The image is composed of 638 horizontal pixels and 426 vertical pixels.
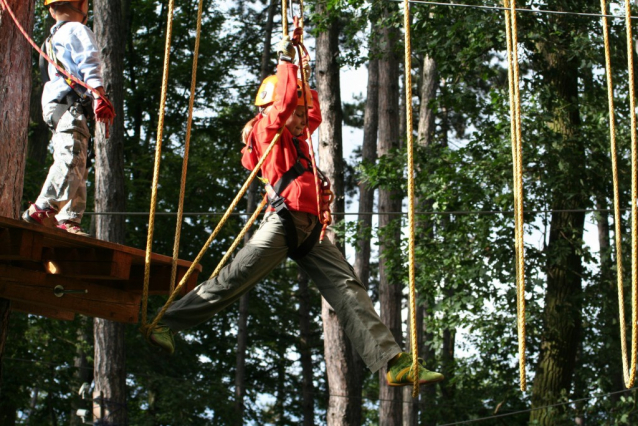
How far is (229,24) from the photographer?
20234mm

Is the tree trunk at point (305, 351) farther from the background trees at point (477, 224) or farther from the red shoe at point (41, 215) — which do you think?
the red shoe at point (41, 215)

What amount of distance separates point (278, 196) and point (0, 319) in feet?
5.47

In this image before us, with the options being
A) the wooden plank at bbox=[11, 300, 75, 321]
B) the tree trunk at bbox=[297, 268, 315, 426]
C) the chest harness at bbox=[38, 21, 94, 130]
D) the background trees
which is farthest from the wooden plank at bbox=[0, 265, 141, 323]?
the tree trunk at bbox=[297, 268, 315, 426]

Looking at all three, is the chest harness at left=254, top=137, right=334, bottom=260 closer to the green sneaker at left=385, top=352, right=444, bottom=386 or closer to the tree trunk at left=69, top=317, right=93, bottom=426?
the green sneaker at left=385, top=352, right=444, bottom=386

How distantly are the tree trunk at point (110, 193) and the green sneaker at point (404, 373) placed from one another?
6.37 m

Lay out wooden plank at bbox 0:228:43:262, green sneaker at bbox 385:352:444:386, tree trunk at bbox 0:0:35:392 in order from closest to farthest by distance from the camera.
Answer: wooden plank at bbox 0:228:43:262, green sneaker at bbox 385:352:444:386, tree trunk at bbox 0:0:35:392

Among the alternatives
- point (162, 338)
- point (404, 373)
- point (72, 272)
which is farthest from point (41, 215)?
point (404, 373)

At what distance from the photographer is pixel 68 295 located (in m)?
4.86

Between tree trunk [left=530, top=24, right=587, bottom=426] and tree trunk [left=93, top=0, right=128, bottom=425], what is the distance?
517 cm

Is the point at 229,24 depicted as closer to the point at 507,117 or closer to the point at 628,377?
the point at 507,117

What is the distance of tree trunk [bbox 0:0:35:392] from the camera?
190 inches

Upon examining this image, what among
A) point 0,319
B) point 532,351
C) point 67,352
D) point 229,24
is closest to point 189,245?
point 67,352

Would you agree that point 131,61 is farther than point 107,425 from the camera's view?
Yes

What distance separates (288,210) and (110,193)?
6.37 meters
